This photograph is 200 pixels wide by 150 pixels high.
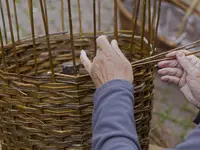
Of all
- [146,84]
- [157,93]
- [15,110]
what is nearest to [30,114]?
[15,110]

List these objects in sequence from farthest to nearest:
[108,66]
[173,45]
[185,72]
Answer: [173,45] < [185,72] < [108,66]

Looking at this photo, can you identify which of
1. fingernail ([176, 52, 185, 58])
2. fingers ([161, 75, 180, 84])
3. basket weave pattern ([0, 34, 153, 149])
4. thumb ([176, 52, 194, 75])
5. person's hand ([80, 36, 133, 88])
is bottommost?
basket weave pattern ([0, 34, 153, 149])

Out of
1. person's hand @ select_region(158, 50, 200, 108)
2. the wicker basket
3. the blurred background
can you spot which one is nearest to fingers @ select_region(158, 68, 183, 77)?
person's hand @ select_region(158, 50, 200, 108)

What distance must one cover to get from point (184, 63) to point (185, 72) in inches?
1.4

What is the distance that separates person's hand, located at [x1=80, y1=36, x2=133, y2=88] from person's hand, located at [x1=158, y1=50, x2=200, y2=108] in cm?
15

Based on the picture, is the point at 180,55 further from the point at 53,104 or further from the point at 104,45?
the point at 53,104

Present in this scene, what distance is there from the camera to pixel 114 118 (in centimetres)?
71

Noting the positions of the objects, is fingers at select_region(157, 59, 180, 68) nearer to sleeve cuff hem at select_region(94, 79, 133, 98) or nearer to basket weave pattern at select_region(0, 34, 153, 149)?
basket weave pattern at select_region(0, 34, 153, 149)

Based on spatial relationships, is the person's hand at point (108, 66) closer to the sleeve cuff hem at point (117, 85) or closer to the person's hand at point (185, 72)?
the sleeve cuff hem at point (117, 85)

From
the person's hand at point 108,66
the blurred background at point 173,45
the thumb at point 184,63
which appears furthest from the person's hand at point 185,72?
the blurred background at point 173,45

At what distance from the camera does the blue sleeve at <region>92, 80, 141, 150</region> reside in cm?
70

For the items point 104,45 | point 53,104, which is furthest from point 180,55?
point 53,104

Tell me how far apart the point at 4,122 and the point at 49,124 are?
14 cm

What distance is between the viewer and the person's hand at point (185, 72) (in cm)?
85
